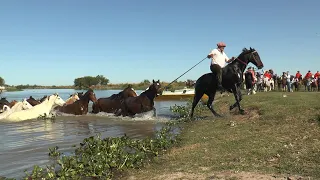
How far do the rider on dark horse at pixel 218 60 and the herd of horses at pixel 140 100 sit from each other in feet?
0.64

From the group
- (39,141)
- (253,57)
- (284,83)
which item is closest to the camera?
(39,141)

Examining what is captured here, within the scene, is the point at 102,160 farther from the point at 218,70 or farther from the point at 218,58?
the point at 218,58

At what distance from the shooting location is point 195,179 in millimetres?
5293

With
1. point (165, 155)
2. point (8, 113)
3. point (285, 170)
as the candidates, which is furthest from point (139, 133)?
point (8, 113)

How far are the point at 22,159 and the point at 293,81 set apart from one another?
27976 millimetres

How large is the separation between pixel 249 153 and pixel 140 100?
10697 mm

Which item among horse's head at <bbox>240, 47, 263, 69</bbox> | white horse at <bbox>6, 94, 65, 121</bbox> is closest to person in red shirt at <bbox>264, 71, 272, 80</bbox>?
horse's head at <bbox>240, 47, 263, 69</bbox>

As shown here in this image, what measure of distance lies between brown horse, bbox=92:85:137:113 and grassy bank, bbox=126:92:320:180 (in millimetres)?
9713

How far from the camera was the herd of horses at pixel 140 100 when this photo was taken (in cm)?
1293

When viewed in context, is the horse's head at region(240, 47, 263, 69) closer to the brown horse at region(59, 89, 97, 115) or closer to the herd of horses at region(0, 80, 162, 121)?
the herd of horses at region(0, 80, 162, 121)

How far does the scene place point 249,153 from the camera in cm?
658

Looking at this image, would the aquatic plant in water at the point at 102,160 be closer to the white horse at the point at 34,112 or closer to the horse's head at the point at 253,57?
the horse's head at the point at 253,57

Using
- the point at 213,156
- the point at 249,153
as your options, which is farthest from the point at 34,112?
the point at 249,153

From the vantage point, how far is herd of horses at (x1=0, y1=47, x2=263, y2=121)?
12930 mm
